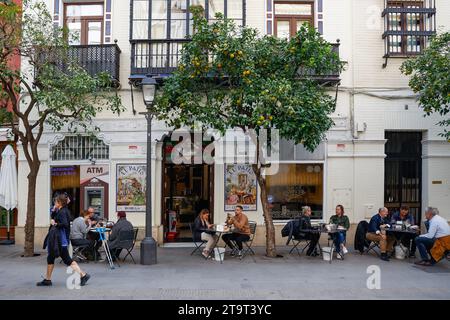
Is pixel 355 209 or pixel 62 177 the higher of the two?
pixel 62 177

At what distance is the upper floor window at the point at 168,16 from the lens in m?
14.1

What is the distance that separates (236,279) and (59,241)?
139 inches

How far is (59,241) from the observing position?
8.80 metres

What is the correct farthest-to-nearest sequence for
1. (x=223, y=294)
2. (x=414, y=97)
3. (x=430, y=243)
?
(x=414, y=97) → (x=430, y=243) → (x=223, y=294)

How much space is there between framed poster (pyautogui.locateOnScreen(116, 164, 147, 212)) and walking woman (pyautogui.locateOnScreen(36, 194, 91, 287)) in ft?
16.5

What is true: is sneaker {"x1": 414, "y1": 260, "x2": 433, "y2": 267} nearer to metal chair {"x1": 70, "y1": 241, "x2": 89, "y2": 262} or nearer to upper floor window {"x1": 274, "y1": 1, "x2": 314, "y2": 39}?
upper floor window {"x1": 274, "y1": 1, "x2": 314, "y2": 39}

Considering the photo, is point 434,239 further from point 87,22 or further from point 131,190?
point 87,22

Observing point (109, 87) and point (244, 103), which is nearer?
point (244, 103)

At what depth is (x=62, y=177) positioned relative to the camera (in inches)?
561

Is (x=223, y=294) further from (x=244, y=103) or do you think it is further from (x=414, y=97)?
(x=414, y=97)

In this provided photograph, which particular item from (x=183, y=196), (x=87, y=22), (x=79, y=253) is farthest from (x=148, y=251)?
(x=87, y=22)

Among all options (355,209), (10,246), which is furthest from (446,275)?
(10,246)

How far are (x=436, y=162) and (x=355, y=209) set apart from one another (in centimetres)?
286

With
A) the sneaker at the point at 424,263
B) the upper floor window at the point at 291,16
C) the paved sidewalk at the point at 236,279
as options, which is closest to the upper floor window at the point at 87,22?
the upper floor window at the point at 291,16
